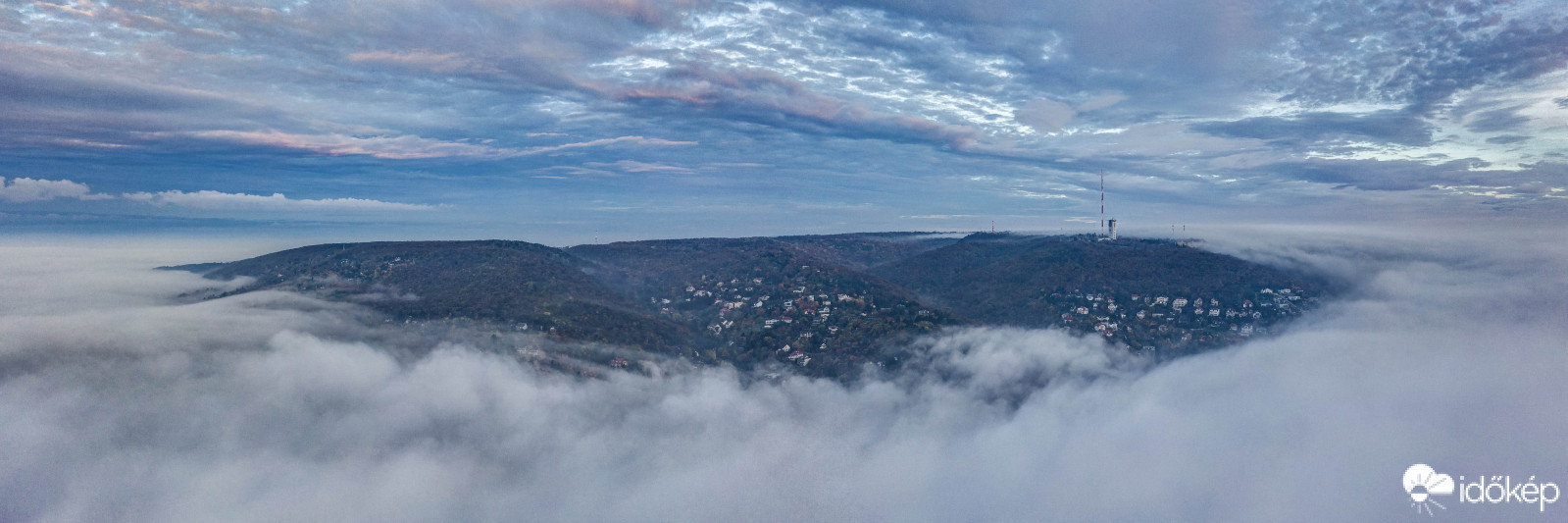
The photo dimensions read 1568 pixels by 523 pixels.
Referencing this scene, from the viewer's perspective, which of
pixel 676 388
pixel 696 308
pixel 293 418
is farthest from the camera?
pixel 696 308

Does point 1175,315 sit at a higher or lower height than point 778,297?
lower

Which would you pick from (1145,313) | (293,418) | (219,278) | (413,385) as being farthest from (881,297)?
(219,278)

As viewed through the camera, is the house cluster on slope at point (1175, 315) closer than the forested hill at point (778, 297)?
No

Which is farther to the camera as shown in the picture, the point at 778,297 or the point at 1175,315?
the point at 778,297

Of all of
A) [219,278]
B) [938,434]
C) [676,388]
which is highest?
[219,278]

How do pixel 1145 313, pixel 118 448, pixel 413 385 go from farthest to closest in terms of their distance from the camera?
pixel 1145 313 < pixel 413 385 < pixel 118 448

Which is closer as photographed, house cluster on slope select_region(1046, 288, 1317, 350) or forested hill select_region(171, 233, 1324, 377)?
forested hill select_region(171, 233, 1324, 377)

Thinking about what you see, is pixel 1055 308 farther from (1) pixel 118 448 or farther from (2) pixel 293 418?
(1) pixel 118 448

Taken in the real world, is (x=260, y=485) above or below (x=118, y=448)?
below
